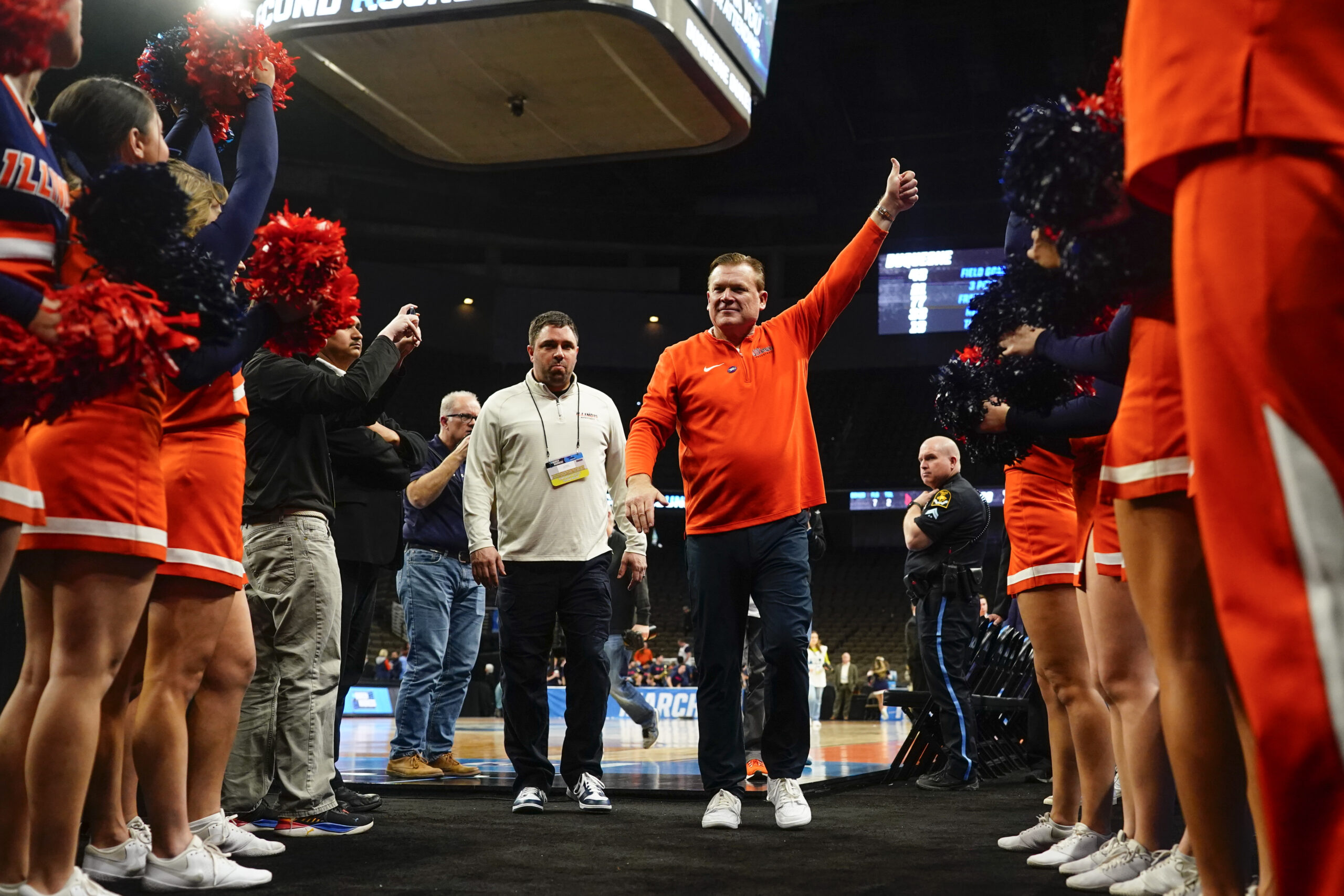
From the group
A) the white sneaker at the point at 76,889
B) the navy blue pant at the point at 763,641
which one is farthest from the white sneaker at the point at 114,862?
the navy blue pant at the point at 763,641

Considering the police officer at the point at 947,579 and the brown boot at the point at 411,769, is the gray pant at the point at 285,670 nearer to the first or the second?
the brown boot at the point at 411,769

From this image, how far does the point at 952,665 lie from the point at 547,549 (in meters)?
2.55

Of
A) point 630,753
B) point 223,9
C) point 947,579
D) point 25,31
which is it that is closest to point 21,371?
point 25,31

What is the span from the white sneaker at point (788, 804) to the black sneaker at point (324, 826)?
4.45 feet

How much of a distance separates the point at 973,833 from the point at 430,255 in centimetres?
2327

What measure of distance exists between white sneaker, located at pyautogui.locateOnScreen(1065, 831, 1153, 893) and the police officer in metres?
3.15

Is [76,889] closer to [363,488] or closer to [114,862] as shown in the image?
[114,862]

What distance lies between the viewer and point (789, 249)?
24.8 m

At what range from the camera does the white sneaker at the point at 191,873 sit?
7.60 feet

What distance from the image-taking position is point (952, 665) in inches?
224

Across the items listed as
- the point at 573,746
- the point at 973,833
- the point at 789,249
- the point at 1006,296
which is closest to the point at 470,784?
the point at 573,746

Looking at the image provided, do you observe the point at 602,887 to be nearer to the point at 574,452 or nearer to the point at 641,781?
the point at 574,452

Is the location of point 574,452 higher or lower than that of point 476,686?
higher

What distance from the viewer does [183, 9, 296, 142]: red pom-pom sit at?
268cm
